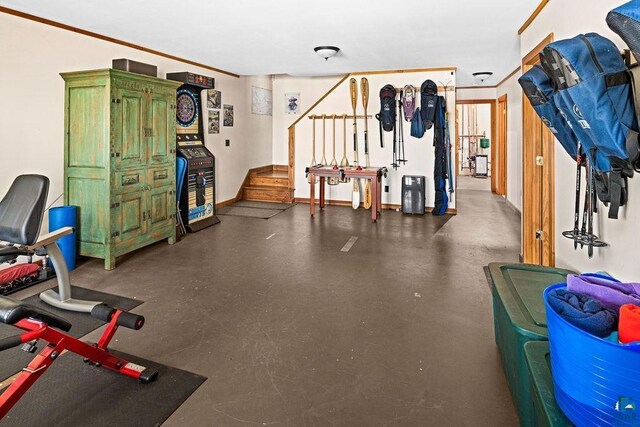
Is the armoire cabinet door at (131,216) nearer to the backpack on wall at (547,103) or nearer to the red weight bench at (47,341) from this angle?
the red weight bench at (47,341)

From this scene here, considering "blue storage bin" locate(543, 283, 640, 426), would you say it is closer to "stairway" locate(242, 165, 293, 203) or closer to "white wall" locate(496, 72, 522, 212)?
"white wall" locate(496, 72, 522, 212)

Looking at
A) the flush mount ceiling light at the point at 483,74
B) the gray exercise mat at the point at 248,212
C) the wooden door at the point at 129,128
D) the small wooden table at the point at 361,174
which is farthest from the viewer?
the flush mount ceiling light at the point at 483,74

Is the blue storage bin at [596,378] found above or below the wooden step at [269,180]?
below

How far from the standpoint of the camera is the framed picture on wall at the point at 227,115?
7.51 meters

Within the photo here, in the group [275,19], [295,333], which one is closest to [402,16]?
[275,19]

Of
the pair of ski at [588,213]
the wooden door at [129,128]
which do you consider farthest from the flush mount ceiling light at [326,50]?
the pair of ski at [588,213]

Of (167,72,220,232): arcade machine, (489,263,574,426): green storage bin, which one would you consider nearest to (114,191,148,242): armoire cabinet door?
(167,72,220,232): arcade machine

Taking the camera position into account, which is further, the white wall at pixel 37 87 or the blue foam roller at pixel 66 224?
the blue foam roller at pixel 66 224

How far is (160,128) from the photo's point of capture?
15.6 feet

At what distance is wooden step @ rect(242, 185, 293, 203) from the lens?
8238 millimetres

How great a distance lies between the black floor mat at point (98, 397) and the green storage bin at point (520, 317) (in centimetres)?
167

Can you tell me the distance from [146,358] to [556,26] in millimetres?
4012

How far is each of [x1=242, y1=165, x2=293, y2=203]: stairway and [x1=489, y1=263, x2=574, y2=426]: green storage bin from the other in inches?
241

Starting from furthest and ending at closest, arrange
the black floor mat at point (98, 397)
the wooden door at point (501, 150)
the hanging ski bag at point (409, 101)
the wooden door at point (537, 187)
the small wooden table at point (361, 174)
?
the wooden door at point (501, 150), the hanging ski bag at point (409, 101), the small wooden table at point (361, 174), the wooden door at point (537, 187), the black floor mat at point (98, 397)
